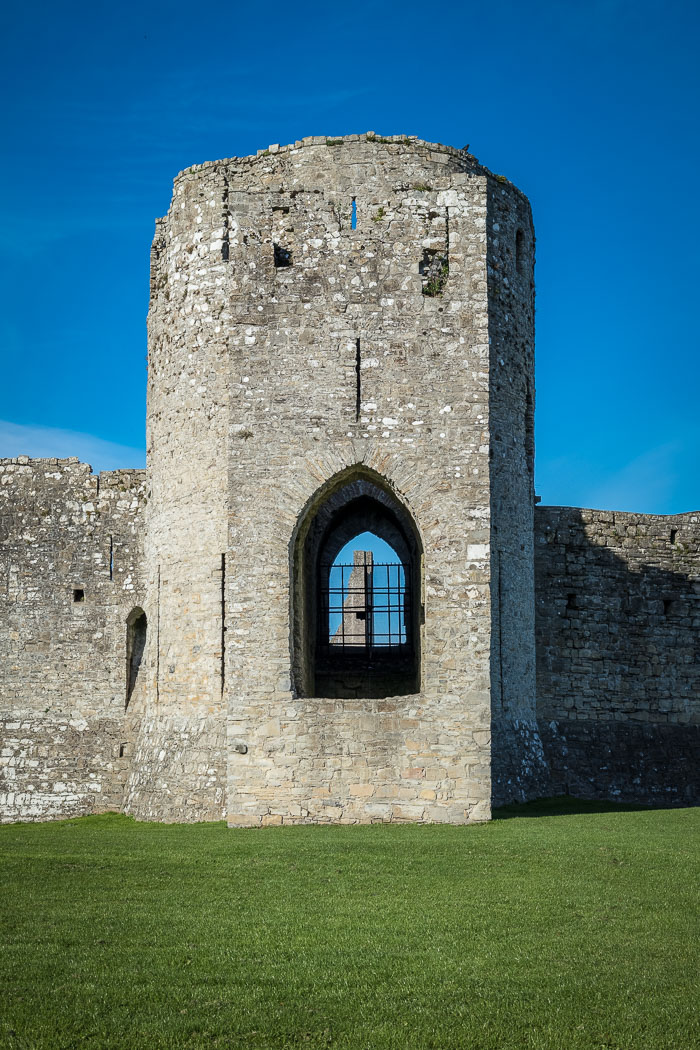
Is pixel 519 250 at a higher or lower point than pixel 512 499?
higher

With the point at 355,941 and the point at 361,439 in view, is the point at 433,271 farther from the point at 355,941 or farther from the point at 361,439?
the point at 355,941

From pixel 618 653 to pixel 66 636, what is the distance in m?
8.66

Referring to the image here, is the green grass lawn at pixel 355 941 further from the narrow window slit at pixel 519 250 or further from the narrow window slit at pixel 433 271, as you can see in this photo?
the narrow window slit at pixel 519 250

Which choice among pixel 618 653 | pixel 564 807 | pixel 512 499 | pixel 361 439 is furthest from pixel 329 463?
pixel 618 653

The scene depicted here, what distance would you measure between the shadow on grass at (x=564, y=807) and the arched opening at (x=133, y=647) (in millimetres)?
6097

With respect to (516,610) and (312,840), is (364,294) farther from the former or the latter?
(312,840)

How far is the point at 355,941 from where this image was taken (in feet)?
27.5

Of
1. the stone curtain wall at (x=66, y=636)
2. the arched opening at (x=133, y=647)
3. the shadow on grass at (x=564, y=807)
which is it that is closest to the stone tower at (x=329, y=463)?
the shadow on grass at (x=564, y=807)

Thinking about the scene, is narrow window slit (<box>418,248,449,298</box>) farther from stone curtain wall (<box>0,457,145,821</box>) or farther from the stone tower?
stone curtain wall (<box>0,457,145,821</box>)

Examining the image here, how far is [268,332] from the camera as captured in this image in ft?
48.2

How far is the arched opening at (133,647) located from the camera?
18.1 meters

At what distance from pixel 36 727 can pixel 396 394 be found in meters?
8.15

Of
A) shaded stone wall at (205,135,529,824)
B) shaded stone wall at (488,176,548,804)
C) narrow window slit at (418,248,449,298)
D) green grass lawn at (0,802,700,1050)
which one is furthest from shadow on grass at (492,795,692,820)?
narrow window slit at (418,248,449,298)

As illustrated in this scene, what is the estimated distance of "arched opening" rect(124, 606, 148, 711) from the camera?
59.4 feet
